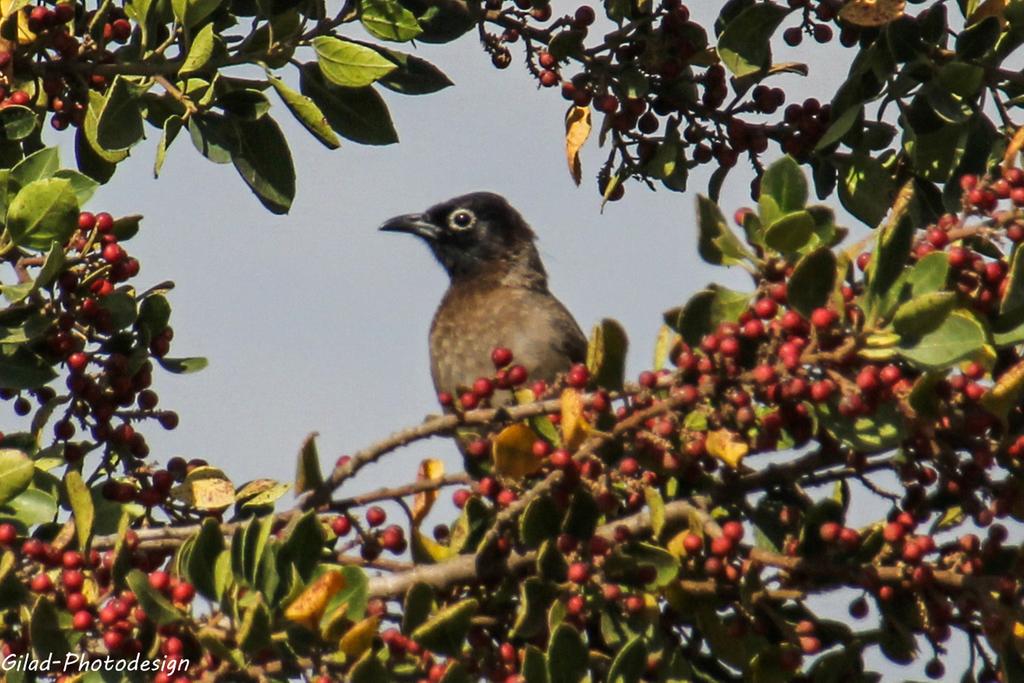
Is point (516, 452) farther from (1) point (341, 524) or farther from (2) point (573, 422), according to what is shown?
(1) point (341, 524)

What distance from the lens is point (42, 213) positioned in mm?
3977

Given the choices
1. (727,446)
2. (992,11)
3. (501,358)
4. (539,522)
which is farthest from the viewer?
(992,11)

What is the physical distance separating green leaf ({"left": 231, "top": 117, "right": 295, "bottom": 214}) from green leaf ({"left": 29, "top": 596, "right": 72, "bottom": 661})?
4.85 feet

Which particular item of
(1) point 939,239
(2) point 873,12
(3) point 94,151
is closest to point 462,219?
(3) point 94,151

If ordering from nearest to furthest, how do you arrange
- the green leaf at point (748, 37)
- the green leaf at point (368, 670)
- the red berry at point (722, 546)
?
1. the green leaf at point (368, 670)
2. the red berry at point (722, 546)
3. the green leaf at point (748, 37)

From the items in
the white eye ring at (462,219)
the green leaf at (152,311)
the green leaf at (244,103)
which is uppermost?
the white eye ring at (462,219)

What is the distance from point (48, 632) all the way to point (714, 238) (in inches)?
64.0

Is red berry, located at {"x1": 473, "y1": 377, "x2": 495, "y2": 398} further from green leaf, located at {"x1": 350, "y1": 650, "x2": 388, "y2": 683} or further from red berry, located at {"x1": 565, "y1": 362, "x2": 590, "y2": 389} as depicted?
green leaf, located at {"x1": 350, "y1": 650, "x2": 388, "y2": 683}

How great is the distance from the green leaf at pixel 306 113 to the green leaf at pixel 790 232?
146cm

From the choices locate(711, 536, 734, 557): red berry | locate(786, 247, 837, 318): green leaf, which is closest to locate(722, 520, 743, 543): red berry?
locate(711, 536, 734, 557): red berry

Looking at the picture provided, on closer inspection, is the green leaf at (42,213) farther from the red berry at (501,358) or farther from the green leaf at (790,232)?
the green leaf at (790,232)

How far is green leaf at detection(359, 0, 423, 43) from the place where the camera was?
4609mm

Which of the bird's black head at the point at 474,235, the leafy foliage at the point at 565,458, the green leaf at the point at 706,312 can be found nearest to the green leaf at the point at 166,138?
the leafy foliage at the point at 565,458

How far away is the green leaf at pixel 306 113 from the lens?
4.42m
